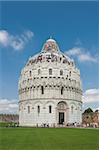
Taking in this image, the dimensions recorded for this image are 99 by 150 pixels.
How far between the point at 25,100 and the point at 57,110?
308 inches

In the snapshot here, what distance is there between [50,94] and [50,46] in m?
16.3

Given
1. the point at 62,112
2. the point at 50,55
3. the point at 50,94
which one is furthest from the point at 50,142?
the point at 50,55

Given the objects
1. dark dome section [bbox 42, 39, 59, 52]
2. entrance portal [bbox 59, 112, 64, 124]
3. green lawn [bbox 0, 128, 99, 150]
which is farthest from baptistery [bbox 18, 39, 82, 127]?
green lawn [bbox 0, 128, 99, 150]

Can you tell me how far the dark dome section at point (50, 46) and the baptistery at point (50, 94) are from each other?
6.40 m

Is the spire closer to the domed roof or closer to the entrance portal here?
the domed roof

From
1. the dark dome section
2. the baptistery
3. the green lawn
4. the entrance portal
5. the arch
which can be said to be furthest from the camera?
the dark dome section

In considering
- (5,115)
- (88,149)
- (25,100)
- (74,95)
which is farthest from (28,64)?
(88,149)

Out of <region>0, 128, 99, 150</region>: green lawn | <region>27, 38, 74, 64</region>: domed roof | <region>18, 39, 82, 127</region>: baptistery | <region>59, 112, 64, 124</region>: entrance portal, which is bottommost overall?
<region>0, 128, 99, 150</region>: green lawn

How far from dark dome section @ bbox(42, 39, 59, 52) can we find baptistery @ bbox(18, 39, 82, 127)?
640 centimetres

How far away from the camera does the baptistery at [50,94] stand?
61.1m

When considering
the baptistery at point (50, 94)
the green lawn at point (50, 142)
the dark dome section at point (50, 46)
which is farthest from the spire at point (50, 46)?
the green lawn at point (50, 142)

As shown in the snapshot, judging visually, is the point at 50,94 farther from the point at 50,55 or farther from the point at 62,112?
the point at 50,55

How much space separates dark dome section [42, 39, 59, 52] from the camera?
72.8 meters

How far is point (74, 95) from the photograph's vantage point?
64.2 m
